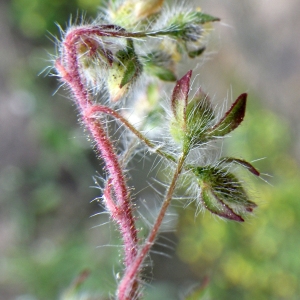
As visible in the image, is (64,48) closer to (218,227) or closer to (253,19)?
(218,227)

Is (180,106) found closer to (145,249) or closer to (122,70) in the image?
(122,70)

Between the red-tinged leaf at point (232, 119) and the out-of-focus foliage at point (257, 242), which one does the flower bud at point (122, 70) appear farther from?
the out-of-focus foliage at point (257, 242)

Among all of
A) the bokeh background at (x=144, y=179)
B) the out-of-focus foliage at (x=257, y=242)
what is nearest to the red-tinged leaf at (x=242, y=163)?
the bokeh background at (x=144, y=179)

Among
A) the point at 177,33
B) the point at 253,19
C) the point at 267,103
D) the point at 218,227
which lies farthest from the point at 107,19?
the point at 253,19

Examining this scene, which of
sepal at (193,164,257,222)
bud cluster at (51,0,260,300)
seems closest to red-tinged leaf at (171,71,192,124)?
bud cluster at (51,0,260,300)

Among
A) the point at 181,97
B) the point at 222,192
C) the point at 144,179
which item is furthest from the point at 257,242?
the point at 181,97
